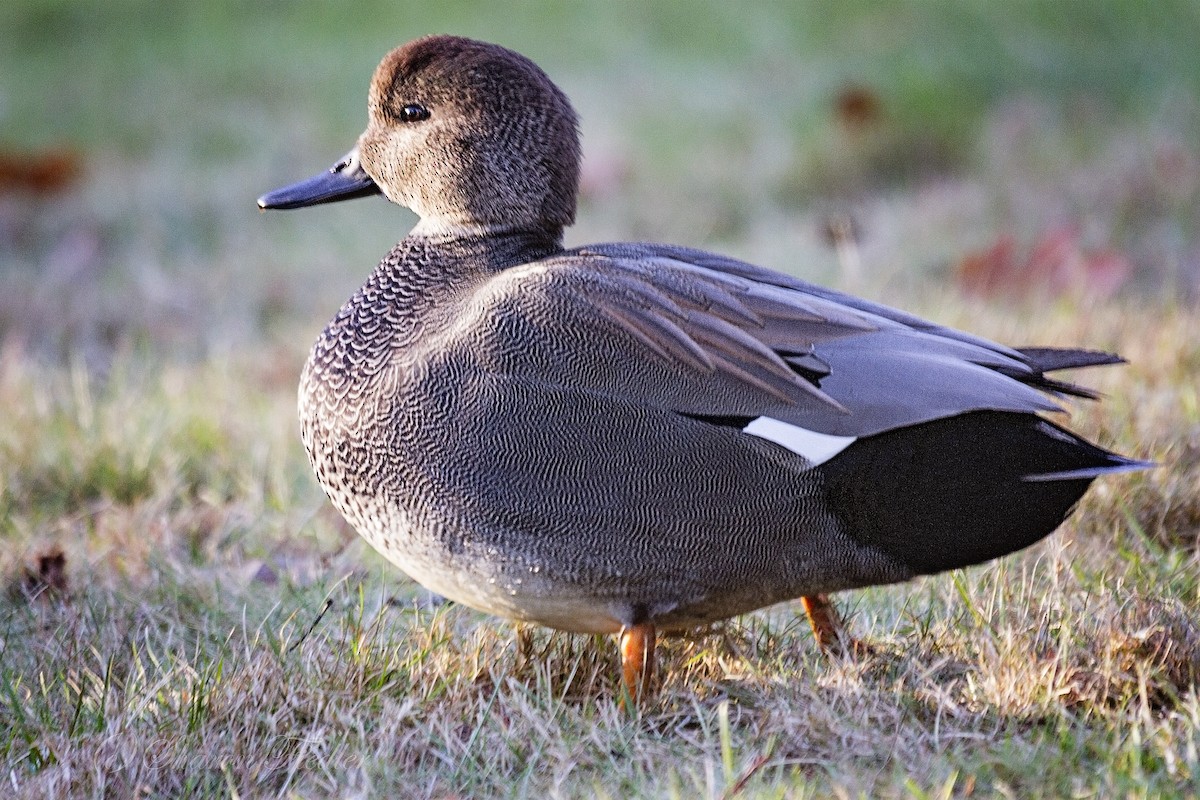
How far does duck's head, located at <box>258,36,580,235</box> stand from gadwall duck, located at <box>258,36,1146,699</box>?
0.72 feet

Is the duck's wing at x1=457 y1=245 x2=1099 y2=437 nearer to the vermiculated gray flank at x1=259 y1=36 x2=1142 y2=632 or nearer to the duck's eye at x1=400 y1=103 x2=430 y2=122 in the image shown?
the vermiculated gray flank at x1=259 y1=36 x2=1142 y2=632

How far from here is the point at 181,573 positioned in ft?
9.37

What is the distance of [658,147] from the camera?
6.88 m

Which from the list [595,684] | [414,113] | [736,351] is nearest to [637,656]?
[595,684]

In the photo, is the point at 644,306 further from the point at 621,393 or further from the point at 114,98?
the point at 114,98

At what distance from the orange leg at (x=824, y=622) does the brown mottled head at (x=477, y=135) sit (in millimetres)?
815

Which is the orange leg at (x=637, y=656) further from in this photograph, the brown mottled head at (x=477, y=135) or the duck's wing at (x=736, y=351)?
the brown mottled head at (x=477, y=135)

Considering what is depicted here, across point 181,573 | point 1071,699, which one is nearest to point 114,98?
point 181,573

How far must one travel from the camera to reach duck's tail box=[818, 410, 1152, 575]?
2.06 metres

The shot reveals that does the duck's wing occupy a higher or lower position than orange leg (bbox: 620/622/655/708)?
higher

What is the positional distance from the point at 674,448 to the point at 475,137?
0.72 meters

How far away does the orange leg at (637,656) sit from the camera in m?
2.21

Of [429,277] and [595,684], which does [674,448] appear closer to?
[595,684]

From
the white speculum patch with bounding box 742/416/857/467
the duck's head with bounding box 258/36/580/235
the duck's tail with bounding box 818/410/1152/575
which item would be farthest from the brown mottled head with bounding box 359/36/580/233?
the duck's tail with bounding box 818/410/1152/575
